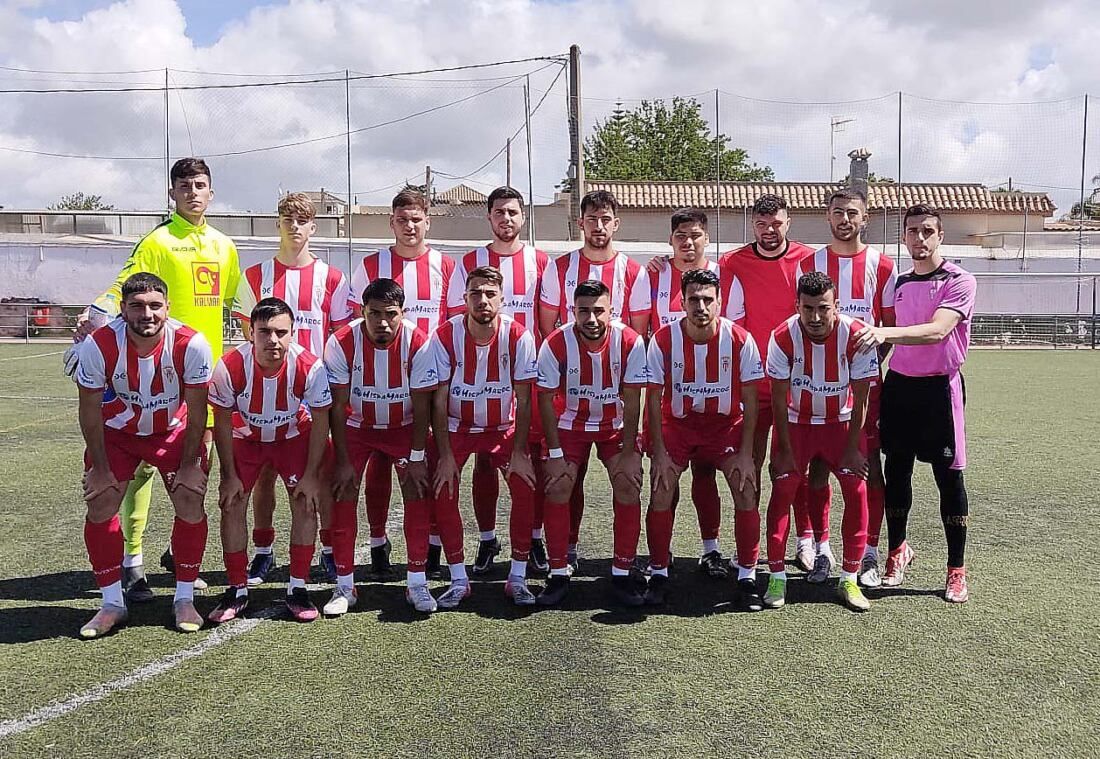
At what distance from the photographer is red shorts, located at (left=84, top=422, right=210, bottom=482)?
416 cm

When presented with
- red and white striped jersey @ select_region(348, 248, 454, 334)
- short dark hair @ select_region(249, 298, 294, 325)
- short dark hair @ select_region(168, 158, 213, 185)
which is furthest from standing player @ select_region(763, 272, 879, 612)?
short dark hair @ select_region(168, 158, 213, 185)

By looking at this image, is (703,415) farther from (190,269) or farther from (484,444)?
(190,269)

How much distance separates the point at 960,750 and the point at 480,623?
6.49ft

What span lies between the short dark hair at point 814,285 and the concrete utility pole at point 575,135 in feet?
46.3

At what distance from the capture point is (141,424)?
415cm

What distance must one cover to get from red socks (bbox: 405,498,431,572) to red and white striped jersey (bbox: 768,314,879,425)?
1.76m

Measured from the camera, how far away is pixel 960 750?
2932 mm

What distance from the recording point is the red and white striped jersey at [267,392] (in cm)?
423

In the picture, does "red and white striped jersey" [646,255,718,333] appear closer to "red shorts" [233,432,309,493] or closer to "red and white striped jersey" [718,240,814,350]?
"red and white striped jersey" [718,240,814,350]

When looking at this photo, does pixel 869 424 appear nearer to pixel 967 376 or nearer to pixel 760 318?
pixel 760 318

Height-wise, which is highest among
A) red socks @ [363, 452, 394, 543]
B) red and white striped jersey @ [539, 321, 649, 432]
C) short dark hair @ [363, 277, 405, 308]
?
short dark hair @ [363, 277, 405, 308]

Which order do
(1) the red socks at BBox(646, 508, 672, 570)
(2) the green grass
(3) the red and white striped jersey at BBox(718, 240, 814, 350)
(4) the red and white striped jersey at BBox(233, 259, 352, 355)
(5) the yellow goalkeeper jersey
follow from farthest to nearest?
(3) the red and white striped jersey at BBox(718, 240, 814, 350) → (4) the red and white striped jersey at BBox(233, 259, 352, 355) → (5) the yellow goalkeeper jersey → (1) the red socks at BBox(646, 508, 672, 570) → (2) the green grass

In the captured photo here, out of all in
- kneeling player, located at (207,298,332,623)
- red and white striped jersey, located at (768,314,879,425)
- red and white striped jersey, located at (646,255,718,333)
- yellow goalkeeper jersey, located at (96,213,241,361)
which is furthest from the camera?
red and white striped jersey, located at (646,255,718,333)

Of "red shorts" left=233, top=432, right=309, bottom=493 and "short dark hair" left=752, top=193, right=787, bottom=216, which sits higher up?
"short dark hair" left=752, top=193, right=787, bottom=216
